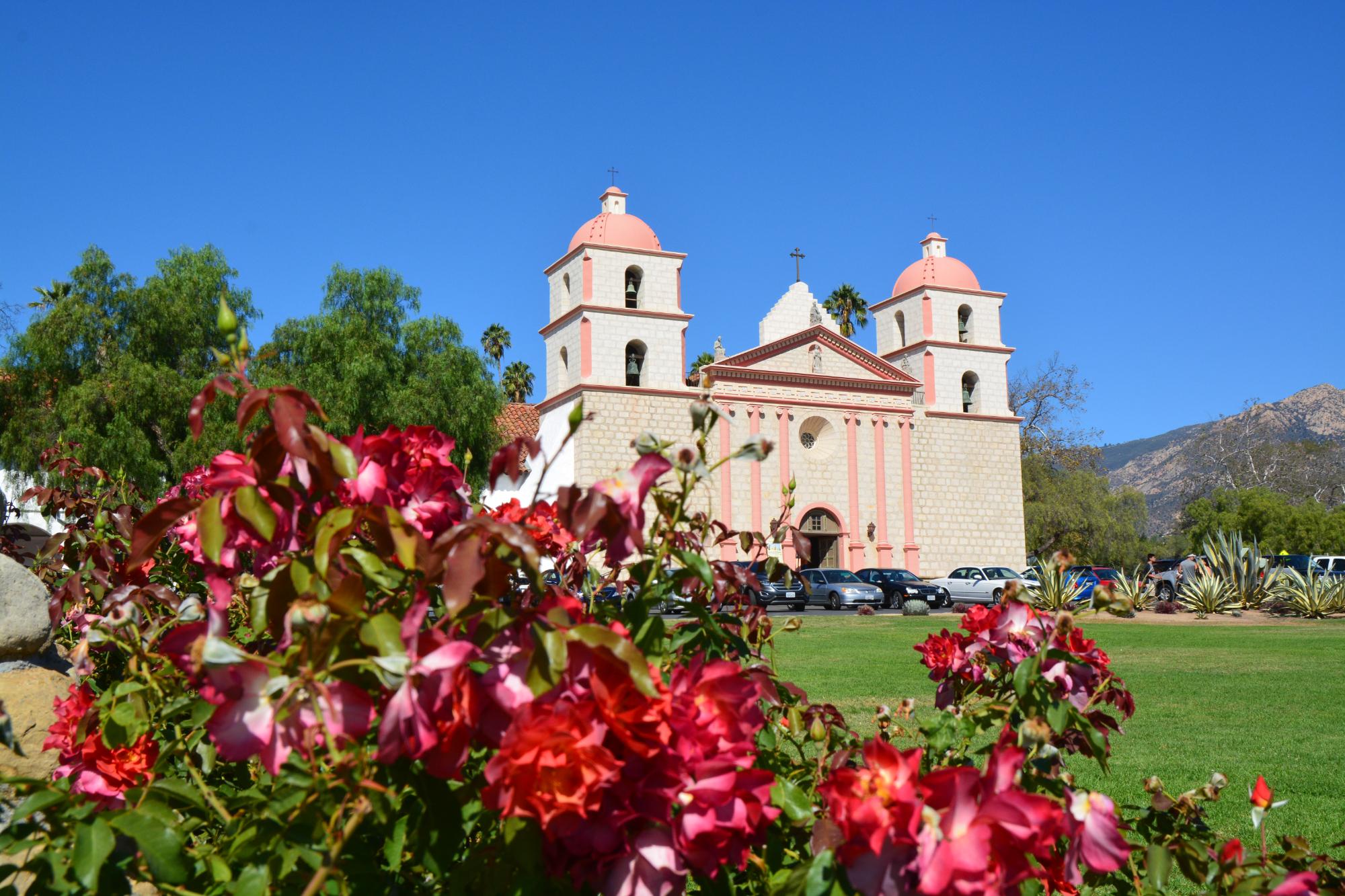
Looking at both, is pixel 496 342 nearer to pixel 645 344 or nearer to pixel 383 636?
pixel 645 344

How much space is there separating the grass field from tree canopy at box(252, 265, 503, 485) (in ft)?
42.4

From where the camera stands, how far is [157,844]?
1.25 meters

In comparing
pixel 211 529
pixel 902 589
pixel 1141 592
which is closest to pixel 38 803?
pixel 211 529

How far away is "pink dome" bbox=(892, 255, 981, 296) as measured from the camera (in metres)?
38.5

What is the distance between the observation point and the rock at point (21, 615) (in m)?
3.95

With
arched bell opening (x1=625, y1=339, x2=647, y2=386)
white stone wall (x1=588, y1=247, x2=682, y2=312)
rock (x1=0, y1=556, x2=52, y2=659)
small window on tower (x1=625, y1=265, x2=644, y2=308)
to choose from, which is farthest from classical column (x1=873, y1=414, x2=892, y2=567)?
rock (x1=0, y1=556, x2=52, y2=659)

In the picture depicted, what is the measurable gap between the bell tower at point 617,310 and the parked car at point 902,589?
858 cm

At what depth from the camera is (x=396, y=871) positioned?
1491 mm

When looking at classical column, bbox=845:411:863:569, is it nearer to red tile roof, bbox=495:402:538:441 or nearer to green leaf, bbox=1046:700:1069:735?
red tile roof, bbox=495:402:538:441

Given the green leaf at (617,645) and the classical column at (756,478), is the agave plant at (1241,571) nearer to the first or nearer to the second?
the classical column at (756,478)

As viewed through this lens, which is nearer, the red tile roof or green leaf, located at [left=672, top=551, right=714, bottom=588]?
green leaf, located at [left=672, top=551, right=714, bottom=588]

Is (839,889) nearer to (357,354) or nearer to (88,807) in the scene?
(88,807)

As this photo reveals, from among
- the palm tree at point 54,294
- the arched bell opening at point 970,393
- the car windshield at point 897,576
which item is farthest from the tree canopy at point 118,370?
the arched bell opening at point 970,393

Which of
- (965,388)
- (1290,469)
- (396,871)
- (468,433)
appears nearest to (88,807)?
(396,871)
